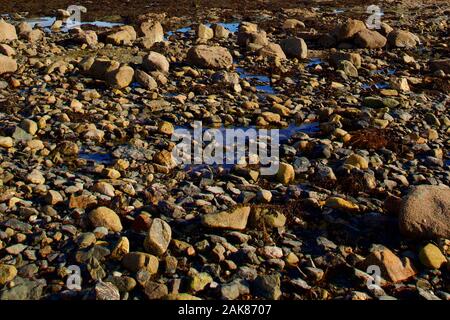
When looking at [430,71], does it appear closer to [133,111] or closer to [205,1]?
[133,111]

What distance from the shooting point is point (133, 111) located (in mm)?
11203

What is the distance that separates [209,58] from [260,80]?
1.83 metres

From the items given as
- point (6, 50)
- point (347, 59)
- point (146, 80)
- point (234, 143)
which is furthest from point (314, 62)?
point (6, 50)

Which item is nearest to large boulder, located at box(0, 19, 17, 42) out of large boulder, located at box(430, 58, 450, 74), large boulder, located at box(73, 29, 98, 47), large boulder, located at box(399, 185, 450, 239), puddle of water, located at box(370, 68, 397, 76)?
large boulder, located at box(73, 29, 98, 47)

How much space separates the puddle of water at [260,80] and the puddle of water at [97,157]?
19.1 ft

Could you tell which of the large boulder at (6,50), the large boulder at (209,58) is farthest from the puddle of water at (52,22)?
the large boulder at (209,58)

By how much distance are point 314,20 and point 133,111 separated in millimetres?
18034

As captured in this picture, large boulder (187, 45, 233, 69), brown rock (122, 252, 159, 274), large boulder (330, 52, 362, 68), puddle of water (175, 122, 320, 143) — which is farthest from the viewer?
large boulder (330, 52, 362, 68)

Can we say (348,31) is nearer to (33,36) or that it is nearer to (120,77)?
(120,77)

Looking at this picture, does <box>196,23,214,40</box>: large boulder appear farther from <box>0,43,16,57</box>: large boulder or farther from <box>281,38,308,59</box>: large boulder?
<box>0,43,16,57</box>: large boulder

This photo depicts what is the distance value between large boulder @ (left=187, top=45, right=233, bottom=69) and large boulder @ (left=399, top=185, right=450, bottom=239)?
374 inches

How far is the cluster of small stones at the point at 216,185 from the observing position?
5.79 metres

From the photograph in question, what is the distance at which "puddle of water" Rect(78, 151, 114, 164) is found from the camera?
887cm

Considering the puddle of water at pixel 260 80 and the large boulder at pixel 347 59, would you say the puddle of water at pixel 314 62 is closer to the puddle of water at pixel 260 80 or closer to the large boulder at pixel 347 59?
the large boulder at pixel 347 59
